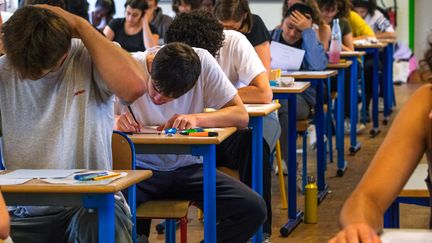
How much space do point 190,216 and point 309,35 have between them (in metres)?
1.59

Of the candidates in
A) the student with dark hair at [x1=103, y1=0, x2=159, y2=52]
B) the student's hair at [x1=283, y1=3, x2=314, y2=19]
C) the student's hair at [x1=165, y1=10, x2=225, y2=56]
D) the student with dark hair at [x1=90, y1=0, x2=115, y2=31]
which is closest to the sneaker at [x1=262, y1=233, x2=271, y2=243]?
the student's hair at [x1=165, y1=10, x2=225, y2=56]

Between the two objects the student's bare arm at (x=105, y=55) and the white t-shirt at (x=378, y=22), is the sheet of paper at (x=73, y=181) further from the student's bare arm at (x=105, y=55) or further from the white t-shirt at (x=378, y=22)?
the white t-shirt at (x=378, y=22)

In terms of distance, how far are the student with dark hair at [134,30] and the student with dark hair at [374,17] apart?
8.51ft

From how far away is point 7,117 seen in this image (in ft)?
9.87

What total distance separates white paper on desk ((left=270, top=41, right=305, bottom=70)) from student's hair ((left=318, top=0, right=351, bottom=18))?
5.73 feet

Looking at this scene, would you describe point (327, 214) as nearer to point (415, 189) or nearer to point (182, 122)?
point (182, 122)

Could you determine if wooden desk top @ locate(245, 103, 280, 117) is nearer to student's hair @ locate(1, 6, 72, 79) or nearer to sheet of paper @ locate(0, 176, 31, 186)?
student's hair @ locate(1, 6, 72, 79)

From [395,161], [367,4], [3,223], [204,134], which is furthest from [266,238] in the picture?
[367,4]

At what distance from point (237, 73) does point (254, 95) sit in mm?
210

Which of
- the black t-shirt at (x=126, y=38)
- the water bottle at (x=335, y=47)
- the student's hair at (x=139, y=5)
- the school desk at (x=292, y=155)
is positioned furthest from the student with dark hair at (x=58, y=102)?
the student's hair at (x=139, y=5)

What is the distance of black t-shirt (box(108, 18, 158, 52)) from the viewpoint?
26.9 feet

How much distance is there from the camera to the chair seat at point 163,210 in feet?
11.5

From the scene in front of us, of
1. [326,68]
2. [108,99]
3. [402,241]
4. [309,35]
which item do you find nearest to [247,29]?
[309,35]

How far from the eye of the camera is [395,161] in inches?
67.4
